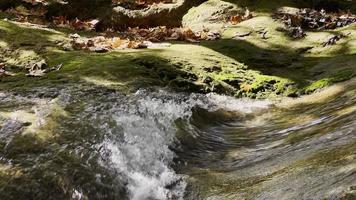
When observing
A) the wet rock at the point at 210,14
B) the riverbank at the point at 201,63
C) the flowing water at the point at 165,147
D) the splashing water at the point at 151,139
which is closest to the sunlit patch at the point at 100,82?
the riverbank at the point at 201,63

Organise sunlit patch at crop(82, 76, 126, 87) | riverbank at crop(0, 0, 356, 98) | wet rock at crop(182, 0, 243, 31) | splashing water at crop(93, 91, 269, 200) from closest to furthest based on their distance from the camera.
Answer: splashing water at crop(93, 91, 269, 200), sunlit patch at crop(82, 76, 126, 87), riverbank at crop(0, 0, 356, 98), wet rock at crop(182, 0, 243, 31)

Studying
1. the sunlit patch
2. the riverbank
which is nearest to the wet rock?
the riverbank

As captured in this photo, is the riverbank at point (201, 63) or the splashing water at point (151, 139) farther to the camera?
the riverbank at point (201, 63)

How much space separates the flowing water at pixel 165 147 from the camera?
13.7 feet

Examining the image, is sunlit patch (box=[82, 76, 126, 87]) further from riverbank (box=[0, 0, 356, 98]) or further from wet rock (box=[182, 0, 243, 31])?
wet rock (box=[182, 0, 243, 31])

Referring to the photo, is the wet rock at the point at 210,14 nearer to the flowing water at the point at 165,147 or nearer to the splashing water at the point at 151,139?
the splashing water at the point at 151,139

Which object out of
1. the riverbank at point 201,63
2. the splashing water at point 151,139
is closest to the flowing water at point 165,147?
the splashing water at point 151,139

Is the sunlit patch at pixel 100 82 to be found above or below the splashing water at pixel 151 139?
above

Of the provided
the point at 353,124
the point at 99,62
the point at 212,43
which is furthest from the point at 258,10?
the point at 353,124

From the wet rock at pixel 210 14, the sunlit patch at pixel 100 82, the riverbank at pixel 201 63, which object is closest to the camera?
the sunlit patch at pixel 100 82

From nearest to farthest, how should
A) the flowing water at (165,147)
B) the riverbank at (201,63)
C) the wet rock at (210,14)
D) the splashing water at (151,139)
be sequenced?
the flowing water at (165,147) → the splashing water at (151,139) → the riverbank at (201,63) → the wet rock at (210,14)

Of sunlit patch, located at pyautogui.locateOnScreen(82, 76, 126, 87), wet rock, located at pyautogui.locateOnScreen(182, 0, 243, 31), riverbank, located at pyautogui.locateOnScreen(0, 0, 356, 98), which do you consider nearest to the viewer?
sunlit patch, located at pyautogui.locateOnScreen(82, 76, 126, 87)

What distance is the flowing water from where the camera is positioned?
4.18m

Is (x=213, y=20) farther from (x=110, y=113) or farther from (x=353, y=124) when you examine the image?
(x=353, y=124)
